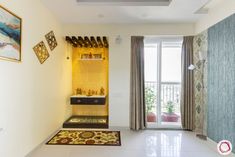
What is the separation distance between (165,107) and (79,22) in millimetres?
3245

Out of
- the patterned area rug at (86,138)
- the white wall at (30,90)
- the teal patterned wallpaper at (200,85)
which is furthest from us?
the teal patterned wallpaper at (200,85)

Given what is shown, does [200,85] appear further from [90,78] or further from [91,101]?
[90,78]

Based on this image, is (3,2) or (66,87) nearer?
(3,2)

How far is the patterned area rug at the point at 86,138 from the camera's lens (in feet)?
12.2

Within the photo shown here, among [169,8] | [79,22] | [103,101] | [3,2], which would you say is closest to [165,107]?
[103,101]

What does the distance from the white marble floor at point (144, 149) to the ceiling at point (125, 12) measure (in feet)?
9.20

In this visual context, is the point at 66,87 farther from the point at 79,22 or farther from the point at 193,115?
the point at 193,115

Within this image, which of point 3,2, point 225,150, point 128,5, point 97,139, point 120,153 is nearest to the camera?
point 225,150

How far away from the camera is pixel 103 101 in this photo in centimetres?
496

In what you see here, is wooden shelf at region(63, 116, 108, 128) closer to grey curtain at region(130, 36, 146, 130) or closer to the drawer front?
the drawer front

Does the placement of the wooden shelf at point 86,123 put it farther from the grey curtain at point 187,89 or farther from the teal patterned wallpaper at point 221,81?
the teal patterned wallpaper at point 221,81

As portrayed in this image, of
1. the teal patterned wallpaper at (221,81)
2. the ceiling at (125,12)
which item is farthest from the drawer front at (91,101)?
the teal patterned wallpaper at (221,81)

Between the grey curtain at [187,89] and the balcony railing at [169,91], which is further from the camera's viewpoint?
the balcony railing at [169,91]

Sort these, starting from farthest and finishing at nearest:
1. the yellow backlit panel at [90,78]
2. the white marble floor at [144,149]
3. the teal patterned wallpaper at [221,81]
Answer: the yellow backlit panel at [90,78] → the white marble floor at [144,149] → the teal patterned wallpaper at [221,81]
